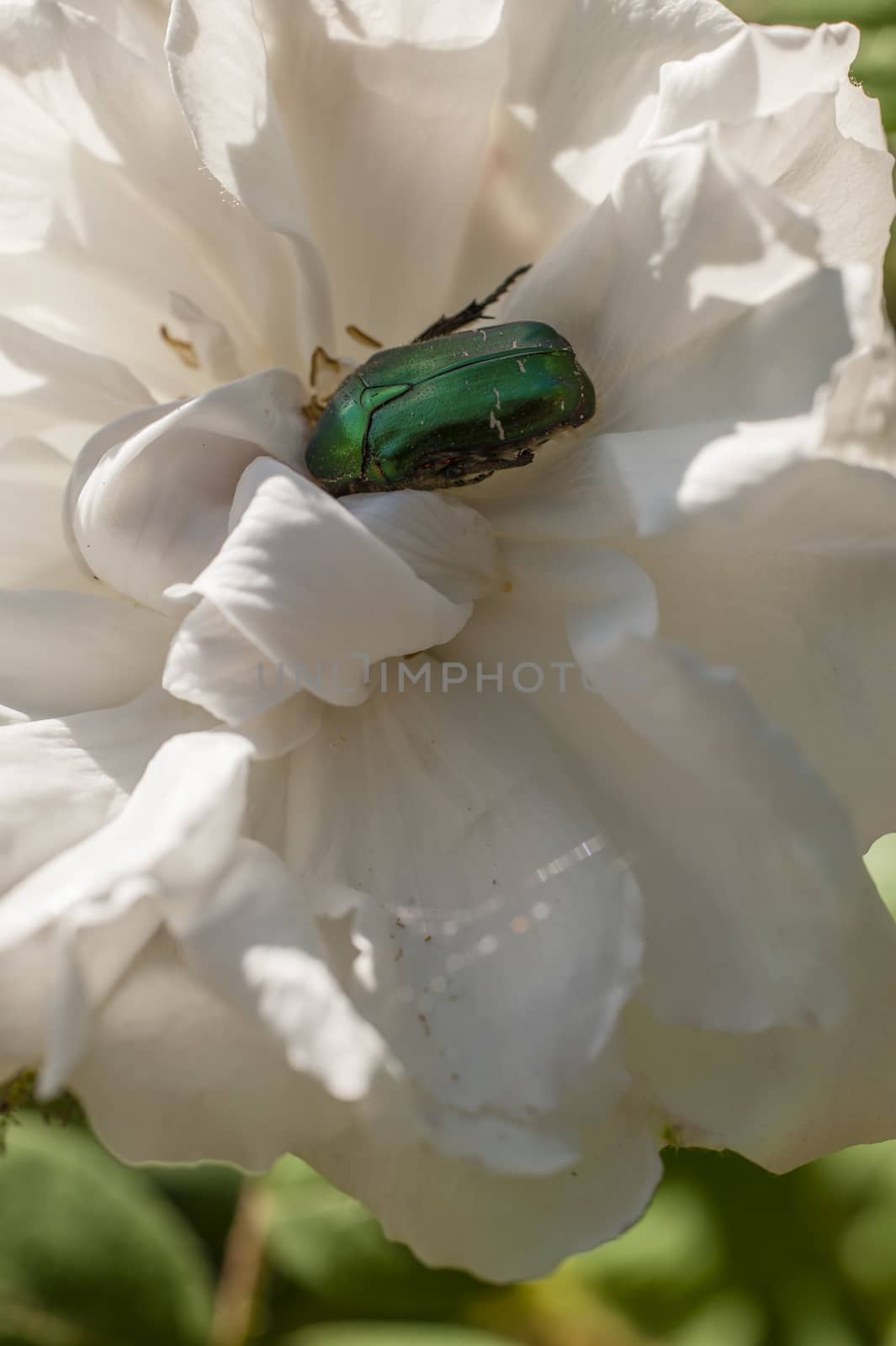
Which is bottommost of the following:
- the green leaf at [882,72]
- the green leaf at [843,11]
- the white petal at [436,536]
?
the white petal at [436,536]

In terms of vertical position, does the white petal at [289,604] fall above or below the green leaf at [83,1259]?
above

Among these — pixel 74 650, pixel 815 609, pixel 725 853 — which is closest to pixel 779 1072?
pixel 725 853

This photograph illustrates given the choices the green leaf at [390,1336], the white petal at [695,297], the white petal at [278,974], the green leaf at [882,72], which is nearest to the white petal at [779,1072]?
the white petal at [278,974]

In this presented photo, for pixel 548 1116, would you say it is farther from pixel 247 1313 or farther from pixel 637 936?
pixel 247 1313

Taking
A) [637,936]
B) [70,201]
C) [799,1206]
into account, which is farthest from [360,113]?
[799,1206]

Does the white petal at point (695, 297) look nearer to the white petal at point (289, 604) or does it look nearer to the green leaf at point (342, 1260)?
the white petal at point (289, 604)

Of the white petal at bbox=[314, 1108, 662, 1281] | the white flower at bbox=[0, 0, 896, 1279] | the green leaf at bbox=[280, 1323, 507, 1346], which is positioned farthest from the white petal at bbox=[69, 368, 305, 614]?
the green leaf at bbox=[280, 1323, 507, 1346]
